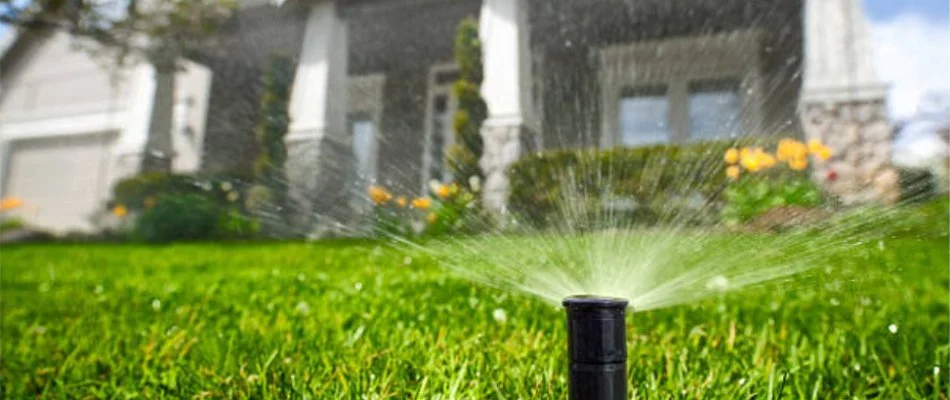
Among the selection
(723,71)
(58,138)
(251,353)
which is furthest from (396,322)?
(58,138)

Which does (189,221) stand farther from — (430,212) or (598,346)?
(598,346)

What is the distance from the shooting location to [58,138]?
23.0ft

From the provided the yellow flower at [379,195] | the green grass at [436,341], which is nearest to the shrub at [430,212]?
the yellow flower at [379,195]

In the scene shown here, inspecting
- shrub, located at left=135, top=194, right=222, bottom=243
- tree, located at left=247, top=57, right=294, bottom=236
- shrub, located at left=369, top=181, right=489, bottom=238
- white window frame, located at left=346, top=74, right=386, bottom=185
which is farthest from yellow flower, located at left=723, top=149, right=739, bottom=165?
shrub, located at left=135, top=194, right=222, bottom=243

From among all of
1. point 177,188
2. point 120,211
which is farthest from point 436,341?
point 120,211

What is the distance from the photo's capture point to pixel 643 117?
5.16 ft

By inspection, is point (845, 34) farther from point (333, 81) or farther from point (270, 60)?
point (270, 60)

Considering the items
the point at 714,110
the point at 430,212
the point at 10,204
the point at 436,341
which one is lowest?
the point at 436,341

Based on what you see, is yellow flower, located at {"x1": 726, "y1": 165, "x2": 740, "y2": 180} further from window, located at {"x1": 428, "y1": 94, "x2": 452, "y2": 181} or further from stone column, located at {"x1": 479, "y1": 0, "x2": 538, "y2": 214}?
window, located at {"x1": 428, "y1": 94, "x2": 452, "y2": 181}

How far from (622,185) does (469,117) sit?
455 millimetres

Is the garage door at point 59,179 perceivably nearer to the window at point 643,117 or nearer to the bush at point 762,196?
the window at point 643,117

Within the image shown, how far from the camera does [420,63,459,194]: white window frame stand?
64.7 inches

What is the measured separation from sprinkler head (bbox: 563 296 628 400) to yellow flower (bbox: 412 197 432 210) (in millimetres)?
864

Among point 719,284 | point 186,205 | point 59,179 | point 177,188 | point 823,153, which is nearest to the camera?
point 719,284
